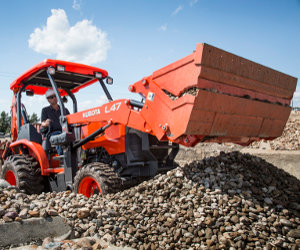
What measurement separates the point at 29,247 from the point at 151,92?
7.08ft

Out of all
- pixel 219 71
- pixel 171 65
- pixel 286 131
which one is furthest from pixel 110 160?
pixel 286 131

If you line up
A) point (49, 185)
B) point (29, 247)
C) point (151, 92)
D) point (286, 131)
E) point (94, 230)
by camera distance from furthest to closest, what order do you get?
point (286, 131), point (49, 185), point (151, 92), point (94, 230), point (29, 247)

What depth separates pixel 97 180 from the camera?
3980 mm

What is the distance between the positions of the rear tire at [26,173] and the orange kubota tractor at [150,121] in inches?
0.6

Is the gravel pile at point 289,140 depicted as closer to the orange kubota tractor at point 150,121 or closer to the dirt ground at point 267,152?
the dirt ground at point 267,152

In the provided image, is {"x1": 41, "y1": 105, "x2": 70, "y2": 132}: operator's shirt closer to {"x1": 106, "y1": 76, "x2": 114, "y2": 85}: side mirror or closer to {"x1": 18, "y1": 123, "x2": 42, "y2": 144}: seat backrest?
{"x1": 18, "y1": 123, "x2": 42, "y2": 144}: seat backrest

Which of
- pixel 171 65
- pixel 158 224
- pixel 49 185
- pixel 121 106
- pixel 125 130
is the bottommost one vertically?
pixel 49 185

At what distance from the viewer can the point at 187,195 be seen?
3496 mm

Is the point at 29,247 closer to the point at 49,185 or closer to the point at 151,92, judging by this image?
the point at 151,92

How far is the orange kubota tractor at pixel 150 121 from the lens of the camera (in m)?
3.38

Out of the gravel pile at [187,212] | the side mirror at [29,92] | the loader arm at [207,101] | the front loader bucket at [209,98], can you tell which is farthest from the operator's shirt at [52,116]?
the front loader bucket at [209,98]

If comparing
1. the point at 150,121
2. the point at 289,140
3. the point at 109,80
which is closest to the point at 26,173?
the point at 109,80

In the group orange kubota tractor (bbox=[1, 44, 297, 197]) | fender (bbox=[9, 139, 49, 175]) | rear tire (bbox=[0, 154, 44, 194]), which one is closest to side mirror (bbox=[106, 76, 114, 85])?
orange kubota tractor (bbox=[1, 44, 297, 197])

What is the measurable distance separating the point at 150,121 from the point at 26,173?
282 centimetres
